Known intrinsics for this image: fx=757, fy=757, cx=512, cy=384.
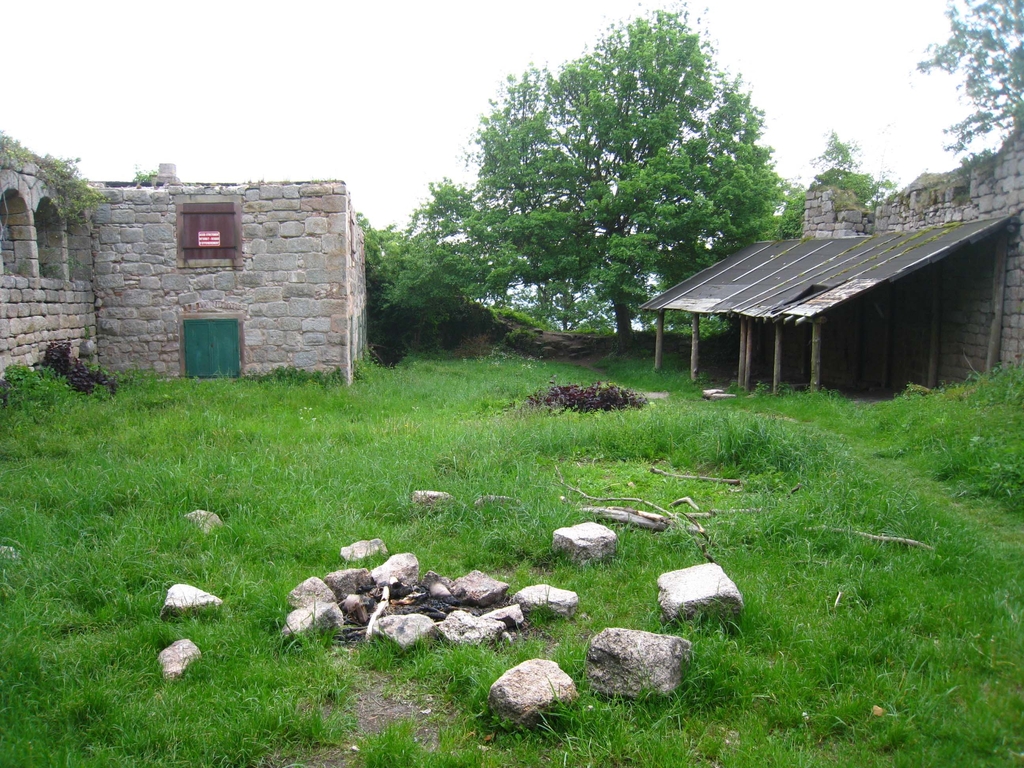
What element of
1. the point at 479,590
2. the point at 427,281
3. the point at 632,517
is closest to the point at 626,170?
the point at 427,281

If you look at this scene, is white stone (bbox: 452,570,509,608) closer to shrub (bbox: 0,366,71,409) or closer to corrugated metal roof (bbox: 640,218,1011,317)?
shrub (bbox: 0,366,71,409)

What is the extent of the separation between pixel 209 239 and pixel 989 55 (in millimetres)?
12381

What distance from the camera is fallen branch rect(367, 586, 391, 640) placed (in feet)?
14.7

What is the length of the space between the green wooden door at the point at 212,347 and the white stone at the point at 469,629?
10895 millimetres

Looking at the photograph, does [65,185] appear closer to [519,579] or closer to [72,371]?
[72,371]

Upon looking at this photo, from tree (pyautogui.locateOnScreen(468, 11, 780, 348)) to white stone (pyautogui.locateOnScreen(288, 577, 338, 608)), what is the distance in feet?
47.9

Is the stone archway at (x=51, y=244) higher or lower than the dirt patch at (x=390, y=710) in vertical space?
higher

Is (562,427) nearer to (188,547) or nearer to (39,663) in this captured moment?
(188,547)

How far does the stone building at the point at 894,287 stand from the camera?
37.5 feet

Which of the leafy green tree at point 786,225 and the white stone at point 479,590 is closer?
the white stone at point 479,590

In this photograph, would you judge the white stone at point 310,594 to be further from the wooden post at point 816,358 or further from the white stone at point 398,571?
the wooden post at point 816,358

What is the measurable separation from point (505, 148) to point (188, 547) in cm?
1645

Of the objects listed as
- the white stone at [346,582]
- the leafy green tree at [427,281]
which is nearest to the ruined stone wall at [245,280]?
the leafy green tree at [427,281]

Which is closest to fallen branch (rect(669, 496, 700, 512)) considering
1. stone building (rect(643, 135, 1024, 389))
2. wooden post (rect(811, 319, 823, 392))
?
Answer: stone building (rect(643, 135, 1024, 389))
